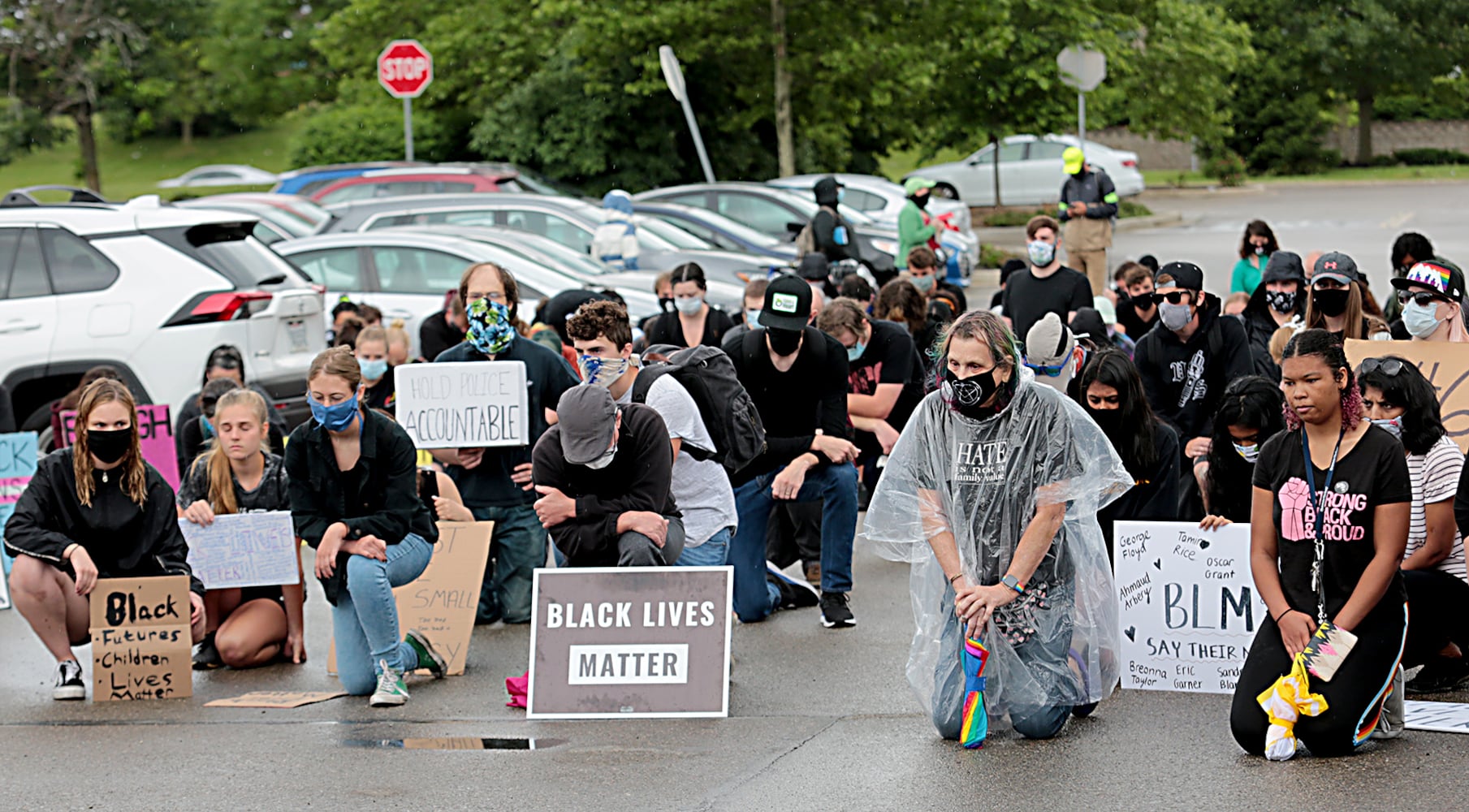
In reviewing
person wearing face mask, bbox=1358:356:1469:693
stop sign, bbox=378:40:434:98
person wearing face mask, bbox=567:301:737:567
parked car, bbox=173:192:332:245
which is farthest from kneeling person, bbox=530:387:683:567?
stop sign, bbox=378:40:434:98

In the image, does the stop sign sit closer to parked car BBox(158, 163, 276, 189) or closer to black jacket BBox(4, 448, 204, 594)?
black jacket BBox(4, 448, 204, 594)

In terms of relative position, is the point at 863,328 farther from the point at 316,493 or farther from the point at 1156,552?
the point at 316,493

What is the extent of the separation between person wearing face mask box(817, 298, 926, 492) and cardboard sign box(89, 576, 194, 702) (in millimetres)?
3969

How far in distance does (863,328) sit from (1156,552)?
2924 mm

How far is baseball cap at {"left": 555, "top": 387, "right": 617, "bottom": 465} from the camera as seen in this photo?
23.5 ft

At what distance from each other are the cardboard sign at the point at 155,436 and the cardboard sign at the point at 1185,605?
248 inches

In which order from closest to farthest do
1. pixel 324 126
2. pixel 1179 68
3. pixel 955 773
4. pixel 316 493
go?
pixel 955 773, pixel 316 493, pixel 1179 68, pixel 324 126

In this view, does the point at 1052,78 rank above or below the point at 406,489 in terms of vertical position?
above

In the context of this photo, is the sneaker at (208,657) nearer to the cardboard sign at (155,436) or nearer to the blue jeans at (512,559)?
the blue jeans at (512,559)

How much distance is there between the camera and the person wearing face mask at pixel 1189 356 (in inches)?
375

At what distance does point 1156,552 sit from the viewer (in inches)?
297

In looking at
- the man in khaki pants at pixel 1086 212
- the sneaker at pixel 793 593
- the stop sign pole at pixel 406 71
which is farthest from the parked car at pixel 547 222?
the sneaker at pixel 793 593

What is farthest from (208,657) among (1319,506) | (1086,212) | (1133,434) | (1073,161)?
(1073,161)

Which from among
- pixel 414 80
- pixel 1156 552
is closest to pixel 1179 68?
pixel 414 80
